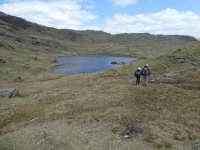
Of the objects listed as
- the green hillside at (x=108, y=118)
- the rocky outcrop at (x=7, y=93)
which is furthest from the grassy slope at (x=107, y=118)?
the rocky outcrop at (x=7, y=93)

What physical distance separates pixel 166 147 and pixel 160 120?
7.17m

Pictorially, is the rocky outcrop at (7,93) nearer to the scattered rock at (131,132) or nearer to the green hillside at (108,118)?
the green hillside at (108,118)

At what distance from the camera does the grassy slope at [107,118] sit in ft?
121

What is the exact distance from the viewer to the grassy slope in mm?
36987

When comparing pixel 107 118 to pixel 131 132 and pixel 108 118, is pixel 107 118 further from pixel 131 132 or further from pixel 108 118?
pixel 131 132

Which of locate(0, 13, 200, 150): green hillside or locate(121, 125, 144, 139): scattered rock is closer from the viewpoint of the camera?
locate(0, 13, 200, 150): green hillside

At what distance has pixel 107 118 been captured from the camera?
43.4 meters

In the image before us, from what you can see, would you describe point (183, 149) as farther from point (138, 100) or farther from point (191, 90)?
point (191, 90)

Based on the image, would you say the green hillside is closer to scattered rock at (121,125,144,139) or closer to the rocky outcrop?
scattered rock at (121,125,144,139)

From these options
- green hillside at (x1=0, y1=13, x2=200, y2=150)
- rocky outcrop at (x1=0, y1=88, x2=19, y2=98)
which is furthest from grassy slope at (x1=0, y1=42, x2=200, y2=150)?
rocky outcrop at (x1=0, y1=88, x2=19, y2=98)

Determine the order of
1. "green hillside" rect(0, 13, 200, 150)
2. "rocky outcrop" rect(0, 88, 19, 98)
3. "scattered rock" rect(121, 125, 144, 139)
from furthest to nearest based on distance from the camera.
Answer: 1. "rocky outcrop" rect(0, 88, 19, 98)
2. "scattered rock" rect(121, 125, 144, 139)
3. "green hillside" rect(0, 13, 200, 150)

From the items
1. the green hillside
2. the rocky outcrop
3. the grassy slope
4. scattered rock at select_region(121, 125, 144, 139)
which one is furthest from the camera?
the rocky outcrop

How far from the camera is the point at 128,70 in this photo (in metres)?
107

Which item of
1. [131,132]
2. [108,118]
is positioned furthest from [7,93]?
[131,132]
